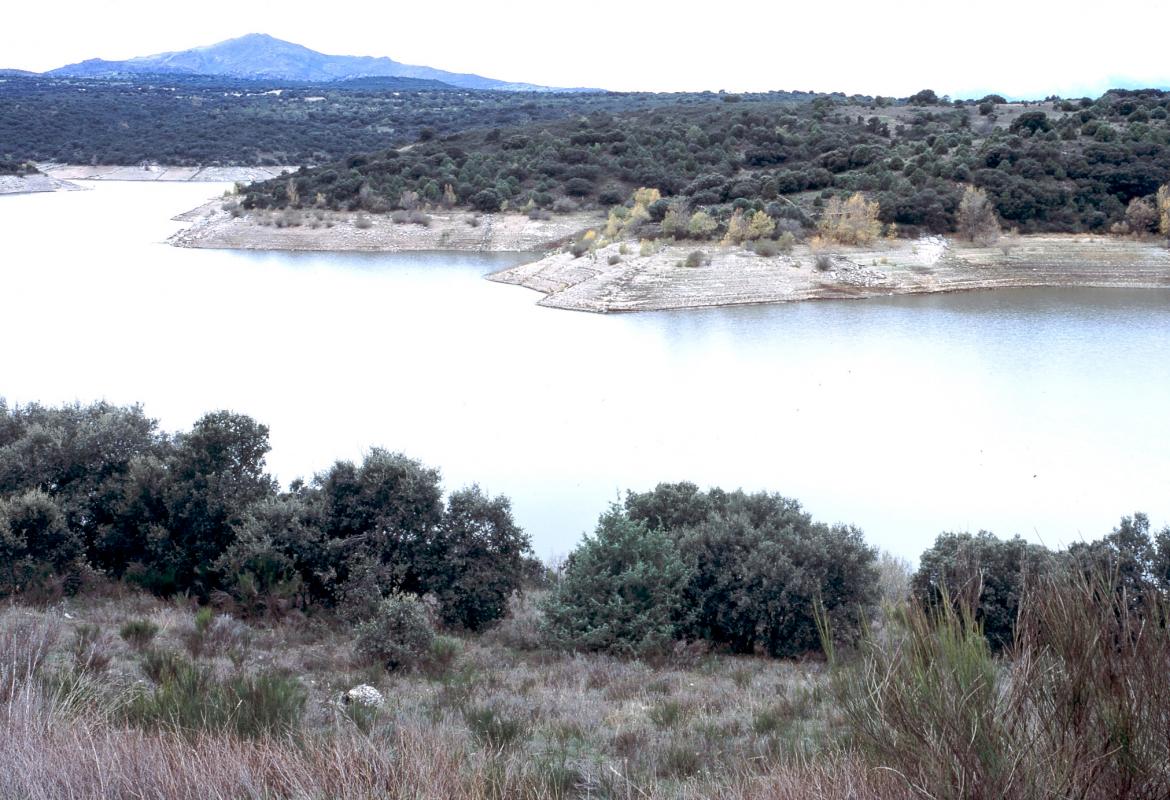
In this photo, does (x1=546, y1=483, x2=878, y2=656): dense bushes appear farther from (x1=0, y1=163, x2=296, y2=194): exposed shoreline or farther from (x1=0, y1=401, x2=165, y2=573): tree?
(x1=0, y1=163, x2=296, y2=194): exposed shoreline

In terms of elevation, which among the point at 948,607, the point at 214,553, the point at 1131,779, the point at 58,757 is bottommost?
the point at 214,553

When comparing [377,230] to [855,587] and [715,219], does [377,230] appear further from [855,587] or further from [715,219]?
[855,587]

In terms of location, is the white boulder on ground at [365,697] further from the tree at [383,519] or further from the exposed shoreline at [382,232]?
the exposed shoreline at [382,232]

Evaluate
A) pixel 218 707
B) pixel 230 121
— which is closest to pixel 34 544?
pixel 218 707

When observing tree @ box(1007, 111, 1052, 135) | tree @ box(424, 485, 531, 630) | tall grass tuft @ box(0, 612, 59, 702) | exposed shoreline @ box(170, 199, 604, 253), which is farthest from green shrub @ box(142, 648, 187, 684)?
tree @ box(1007, 111, 1052, 135)

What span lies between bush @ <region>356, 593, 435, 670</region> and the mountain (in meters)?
157

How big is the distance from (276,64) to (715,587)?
17833 cm

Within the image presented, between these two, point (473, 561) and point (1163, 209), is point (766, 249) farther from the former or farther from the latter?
point (473, 561)

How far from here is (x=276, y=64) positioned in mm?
167500

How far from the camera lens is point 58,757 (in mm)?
2527

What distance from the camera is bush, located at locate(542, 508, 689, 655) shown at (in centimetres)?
610

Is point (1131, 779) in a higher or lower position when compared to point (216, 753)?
higher

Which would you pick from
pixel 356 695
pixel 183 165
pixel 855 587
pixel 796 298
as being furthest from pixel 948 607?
pixel 183 165

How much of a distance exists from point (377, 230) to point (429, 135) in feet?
42.6
